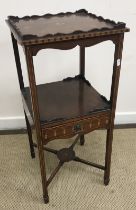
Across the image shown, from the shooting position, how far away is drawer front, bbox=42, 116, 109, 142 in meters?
1.01

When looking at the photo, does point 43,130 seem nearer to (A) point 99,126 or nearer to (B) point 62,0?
(A) point 99,126

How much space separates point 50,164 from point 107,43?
0.75 meters

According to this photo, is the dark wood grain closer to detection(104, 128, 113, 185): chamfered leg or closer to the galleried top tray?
detection(104, 128, 113, 185): chamfered leg

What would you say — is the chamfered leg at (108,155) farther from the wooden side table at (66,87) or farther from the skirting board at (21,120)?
the skirting board at (21,120)

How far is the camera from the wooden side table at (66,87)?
840mm

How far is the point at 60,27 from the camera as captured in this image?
0.94 meters

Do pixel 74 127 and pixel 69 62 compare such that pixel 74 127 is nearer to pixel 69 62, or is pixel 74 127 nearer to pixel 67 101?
pixel 67 101

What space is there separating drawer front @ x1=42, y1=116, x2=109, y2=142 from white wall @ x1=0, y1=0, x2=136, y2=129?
1.72 ft

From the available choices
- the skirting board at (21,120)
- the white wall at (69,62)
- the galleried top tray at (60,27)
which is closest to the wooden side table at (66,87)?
the galleried top tray at (60,27)

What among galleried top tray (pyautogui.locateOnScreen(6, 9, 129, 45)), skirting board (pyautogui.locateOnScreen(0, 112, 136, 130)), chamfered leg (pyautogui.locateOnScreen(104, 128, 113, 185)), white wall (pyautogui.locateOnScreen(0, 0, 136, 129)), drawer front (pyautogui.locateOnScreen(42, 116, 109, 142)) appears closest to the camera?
galleried top tray (pyautogui.locateOnScreen(6, 9, 129, 45))

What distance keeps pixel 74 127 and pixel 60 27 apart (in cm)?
39

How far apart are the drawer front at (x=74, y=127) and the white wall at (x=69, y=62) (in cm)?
53

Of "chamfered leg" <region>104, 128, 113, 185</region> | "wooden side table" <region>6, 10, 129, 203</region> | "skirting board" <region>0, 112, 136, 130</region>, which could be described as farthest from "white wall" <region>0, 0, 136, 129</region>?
"chamfered leg" <region>104, 128, 113, 185</region>

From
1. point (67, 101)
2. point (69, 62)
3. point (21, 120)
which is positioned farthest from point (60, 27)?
point (21, 120)
